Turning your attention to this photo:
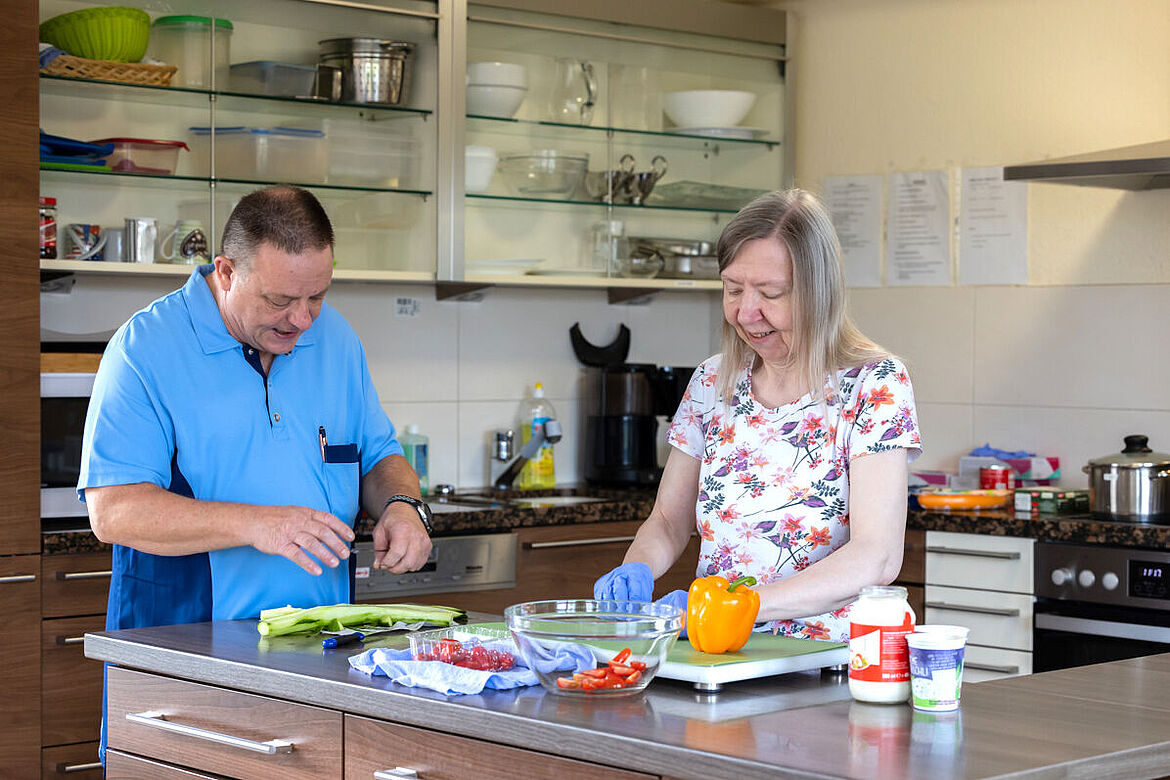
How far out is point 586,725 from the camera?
5.15ft

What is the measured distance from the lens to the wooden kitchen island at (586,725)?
57.4 inches

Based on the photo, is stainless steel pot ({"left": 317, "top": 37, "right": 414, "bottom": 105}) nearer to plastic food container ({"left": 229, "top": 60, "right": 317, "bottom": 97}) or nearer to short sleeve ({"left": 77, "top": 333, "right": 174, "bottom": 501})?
plastic food container ({"left": 229, "top": 60, "right": 317, "bottom": 97})

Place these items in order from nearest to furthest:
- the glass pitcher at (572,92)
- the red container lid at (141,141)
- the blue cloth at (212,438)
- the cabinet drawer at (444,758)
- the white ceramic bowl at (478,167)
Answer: the cabinet drawer at (444,758) → the blue cloth at (212,438) → the red container lid at (141,141) → the white ceramic bowl at (478,167) → the glass pitcher at (572,92)

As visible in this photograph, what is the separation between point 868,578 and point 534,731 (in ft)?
2.26

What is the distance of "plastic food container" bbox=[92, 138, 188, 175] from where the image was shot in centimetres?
369

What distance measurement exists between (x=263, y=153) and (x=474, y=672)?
2434mm

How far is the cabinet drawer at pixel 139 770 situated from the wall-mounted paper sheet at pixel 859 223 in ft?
10.1

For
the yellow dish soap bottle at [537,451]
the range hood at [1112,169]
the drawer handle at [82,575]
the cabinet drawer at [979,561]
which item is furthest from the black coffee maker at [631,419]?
the drawer handle at [82,575]

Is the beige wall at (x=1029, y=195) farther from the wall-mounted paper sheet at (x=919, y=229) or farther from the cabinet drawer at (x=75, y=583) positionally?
the cabinet drawer at (x=75, y=583)

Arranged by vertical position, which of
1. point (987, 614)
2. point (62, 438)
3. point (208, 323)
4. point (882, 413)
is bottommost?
point (987, 614)

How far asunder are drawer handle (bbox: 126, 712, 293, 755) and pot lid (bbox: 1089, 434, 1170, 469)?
2.48 metres

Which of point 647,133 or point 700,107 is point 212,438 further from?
point 700,107

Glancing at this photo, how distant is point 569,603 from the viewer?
188 cm

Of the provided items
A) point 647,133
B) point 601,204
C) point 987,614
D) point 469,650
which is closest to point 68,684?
point 469,650
